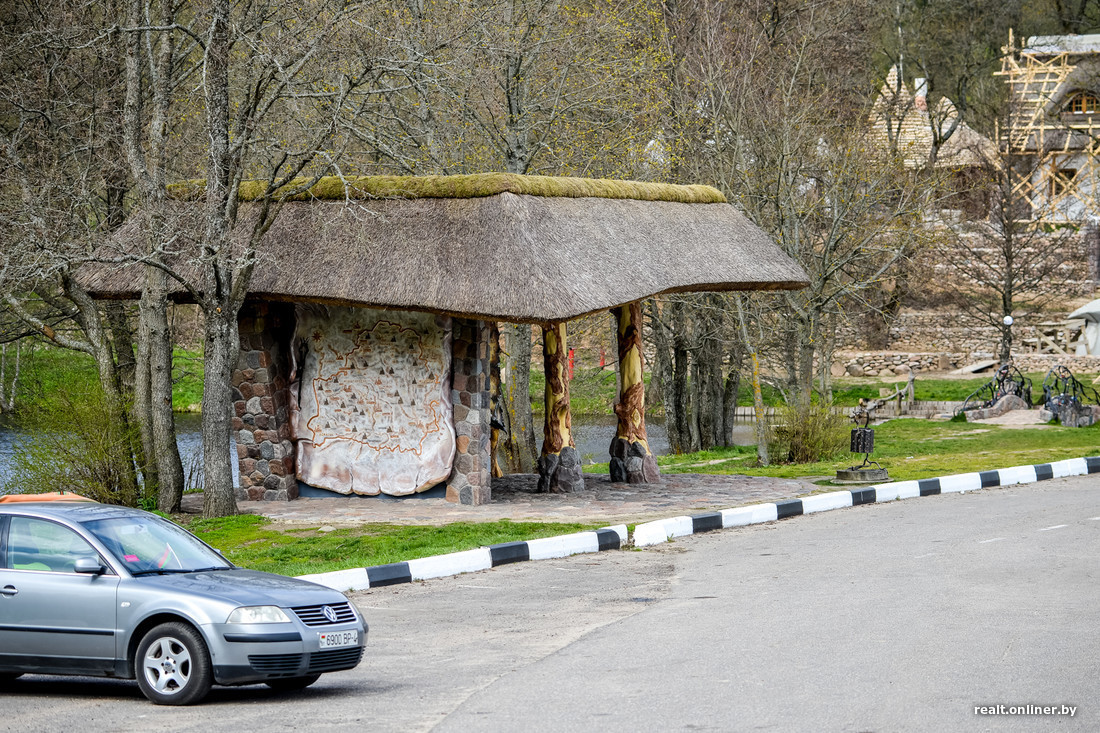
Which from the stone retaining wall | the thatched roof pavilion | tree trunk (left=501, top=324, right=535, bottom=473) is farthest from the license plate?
the stone retaining wall

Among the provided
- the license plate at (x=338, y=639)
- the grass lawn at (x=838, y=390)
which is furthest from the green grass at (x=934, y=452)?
the license plate at (x=338, y=639)

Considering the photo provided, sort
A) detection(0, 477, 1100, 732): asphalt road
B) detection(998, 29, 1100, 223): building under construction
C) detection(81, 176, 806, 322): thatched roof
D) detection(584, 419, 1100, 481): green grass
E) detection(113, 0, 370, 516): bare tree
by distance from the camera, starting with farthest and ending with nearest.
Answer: detection(998, 29, 1100, 223): building under construction, detection(584, 419, 1100, 481): green grass, detection(81, 176, 806, 322): thatched roof, detection(113, 0, 370, 516): bare tree, detection(0, 477, 1100, 732): asphalt road

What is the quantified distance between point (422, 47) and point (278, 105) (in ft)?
11.1

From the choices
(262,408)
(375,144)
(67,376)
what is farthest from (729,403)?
(67,376)

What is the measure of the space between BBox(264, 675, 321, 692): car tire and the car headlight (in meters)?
0.45

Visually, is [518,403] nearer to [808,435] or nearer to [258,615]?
[808,435]

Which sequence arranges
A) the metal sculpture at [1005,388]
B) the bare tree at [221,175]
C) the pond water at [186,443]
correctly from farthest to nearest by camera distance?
the metal sculpture at [1005,388]
the pond water at [186,443]
the bare tree at [221,175]

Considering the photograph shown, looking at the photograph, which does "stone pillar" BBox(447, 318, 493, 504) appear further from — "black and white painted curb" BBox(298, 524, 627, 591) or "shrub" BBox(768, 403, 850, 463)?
"shrub" BBox(768, 403, 850, 463)

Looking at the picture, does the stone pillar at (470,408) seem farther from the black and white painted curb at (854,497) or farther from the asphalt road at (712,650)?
Answer: the asphalt road at (712,650)

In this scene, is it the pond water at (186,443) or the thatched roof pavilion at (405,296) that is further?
the pond water at (186,443)

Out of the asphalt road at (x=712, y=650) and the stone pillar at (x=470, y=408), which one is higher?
the stone pillar at (x=470, y=408)

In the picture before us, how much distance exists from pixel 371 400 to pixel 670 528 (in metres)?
4.96

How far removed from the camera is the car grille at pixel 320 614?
7773mm

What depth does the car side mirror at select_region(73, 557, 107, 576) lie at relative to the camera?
7.82m
